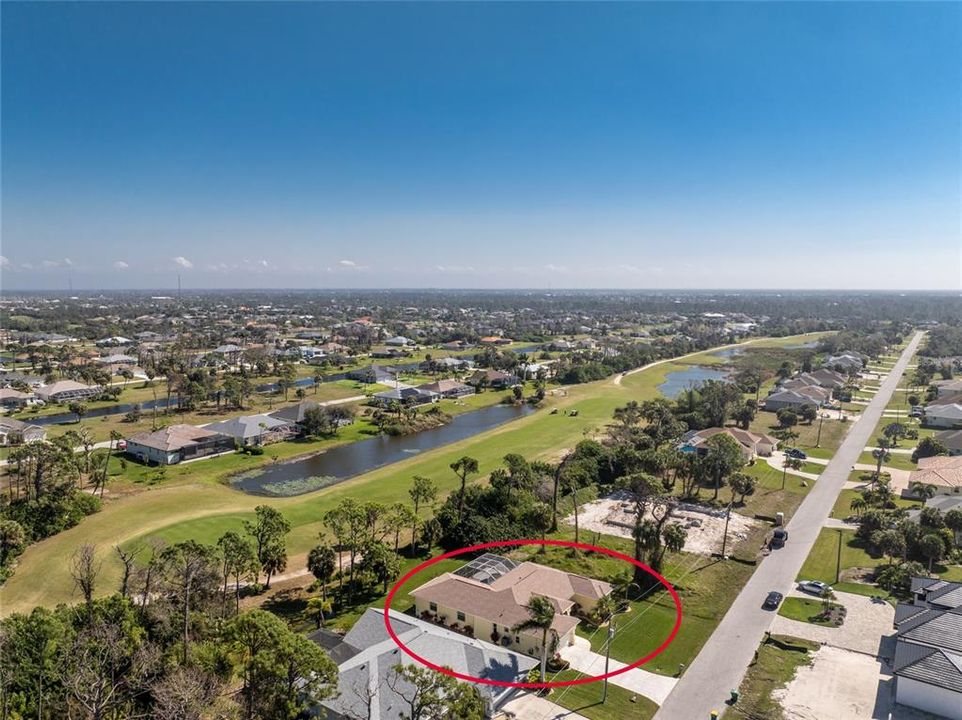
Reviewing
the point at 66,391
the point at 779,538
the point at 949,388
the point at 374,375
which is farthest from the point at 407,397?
the point at 949,388

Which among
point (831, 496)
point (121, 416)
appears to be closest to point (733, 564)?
point (831, 496)

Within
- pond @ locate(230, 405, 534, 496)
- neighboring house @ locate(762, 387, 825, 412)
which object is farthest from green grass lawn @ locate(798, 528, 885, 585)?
neighboring house @ locate(762, 387, 825, 412)

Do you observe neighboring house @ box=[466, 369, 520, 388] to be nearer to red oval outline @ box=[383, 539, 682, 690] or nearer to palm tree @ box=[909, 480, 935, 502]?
red oval outline @ box=[383, 539, 682, 690]

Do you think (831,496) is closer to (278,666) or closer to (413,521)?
(413,521)

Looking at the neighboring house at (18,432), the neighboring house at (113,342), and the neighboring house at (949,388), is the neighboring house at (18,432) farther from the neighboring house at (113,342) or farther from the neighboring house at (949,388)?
the neighboring house at (949,388)

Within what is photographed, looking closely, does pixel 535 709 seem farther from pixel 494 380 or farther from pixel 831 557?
A: pixel 494 380
